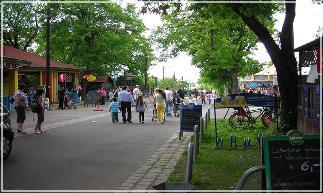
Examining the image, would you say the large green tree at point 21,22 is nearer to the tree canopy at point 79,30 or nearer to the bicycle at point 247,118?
the tree canopy at point 79,30

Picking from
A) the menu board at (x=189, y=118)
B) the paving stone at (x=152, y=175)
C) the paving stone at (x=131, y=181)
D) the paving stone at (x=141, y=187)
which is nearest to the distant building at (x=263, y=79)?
the menu board at (x=189, y=118)

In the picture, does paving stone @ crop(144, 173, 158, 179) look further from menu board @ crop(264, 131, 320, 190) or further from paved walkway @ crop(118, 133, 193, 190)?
menu board @ crop(264, 131, 320, 190)

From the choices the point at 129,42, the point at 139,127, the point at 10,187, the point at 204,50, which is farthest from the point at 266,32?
the point at 129,42

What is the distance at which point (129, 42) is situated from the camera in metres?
48.5

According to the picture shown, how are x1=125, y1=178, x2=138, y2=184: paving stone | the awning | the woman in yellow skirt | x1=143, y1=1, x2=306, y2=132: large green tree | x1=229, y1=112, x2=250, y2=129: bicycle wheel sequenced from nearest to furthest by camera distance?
x1=125, y1=178, x2=138, y2=184: paving stone → x1=143, y1=1, x2=306, y2=132: large green tree → x1=229, y1=112, x2=250, y2=129: bicycle wheel → the woman in yellow skirt → the awning

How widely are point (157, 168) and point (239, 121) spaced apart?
30.8 feet

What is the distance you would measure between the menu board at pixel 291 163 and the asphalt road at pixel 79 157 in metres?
2.76

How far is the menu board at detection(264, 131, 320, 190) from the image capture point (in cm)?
590

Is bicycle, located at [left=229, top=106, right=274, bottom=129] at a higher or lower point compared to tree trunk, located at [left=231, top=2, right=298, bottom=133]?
lower

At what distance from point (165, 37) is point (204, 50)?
50.8 feet

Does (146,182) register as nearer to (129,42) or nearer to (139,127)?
(139,127)

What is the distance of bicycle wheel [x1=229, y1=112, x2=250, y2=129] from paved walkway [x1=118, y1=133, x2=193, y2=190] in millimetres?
4813

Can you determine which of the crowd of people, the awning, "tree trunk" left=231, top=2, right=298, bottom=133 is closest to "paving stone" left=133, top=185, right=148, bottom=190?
"tree trunk" left=231, top=2, right=298, bottom=133

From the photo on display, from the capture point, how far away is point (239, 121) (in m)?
18.3
